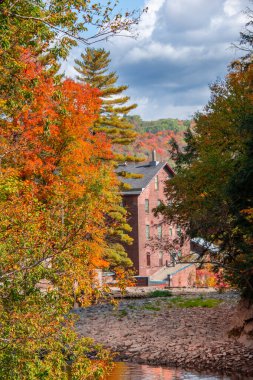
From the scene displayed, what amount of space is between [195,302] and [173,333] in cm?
685

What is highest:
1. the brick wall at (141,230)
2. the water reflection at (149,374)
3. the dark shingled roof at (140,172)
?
the dark shingled roof at (140,172)

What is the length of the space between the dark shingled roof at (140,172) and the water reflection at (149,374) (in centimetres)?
3836

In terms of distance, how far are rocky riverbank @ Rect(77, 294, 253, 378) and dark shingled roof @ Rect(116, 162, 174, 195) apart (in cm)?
2620

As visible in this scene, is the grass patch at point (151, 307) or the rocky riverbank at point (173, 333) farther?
the grass patch at point (151, 307)

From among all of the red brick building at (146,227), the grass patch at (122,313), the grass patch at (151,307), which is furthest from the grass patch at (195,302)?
the red brick building at (146,227)

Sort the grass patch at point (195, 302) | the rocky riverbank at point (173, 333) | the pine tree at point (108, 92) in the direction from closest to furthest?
the rocky riverbank at point (173, 333), the grass patch at point (195, 302), the pine tree at point (108, 92)

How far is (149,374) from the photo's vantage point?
2159cm

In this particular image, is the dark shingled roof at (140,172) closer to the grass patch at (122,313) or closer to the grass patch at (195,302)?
the grass patch at (195,302)

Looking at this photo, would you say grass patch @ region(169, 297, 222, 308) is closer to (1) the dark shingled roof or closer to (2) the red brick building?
(2) the red brick building

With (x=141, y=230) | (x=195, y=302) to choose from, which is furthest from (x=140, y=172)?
(x=195, y=302)

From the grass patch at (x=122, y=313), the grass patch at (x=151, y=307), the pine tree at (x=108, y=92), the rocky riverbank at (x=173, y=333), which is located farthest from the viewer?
the pine tree at (x=108, y=92)

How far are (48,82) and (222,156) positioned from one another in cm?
1067

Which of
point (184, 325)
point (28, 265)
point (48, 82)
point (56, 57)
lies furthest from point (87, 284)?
point (48, 82)

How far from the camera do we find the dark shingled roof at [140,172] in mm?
61344
